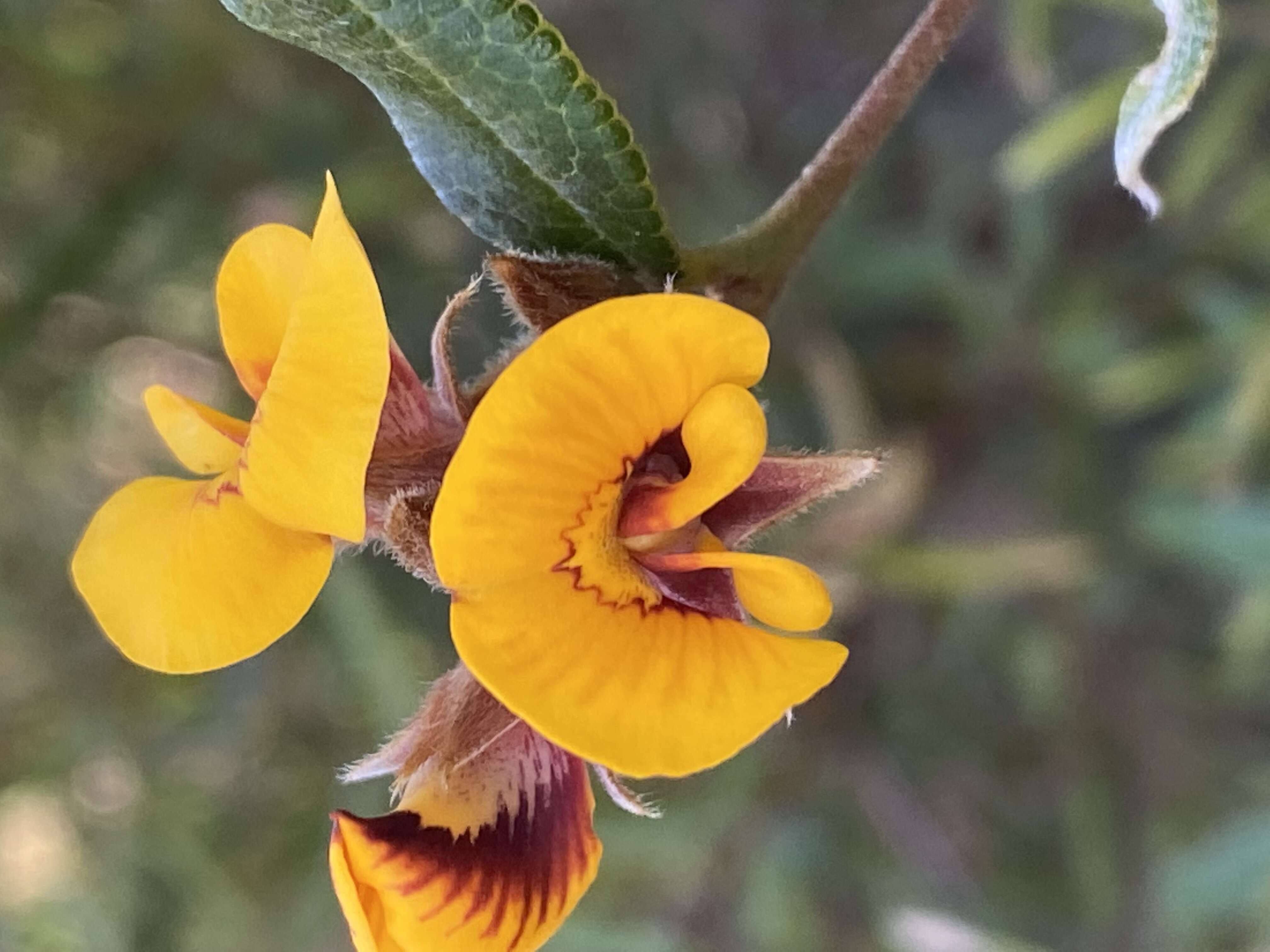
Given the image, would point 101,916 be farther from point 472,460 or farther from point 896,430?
point 472,460

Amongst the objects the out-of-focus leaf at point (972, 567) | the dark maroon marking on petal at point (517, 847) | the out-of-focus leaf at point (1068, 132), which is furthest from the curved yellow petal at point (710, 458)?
the out-of-focus leaf at point (972, 567)

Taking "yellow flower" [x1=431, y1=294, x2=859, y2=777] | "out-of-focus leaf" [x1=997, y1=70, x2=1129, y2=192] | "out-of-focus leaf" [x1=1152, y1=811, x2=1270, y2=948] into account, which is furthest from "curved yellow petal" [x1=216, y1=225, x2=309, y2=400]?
"out-of-focus leaf" [x1=1152, y1=811, x2=1270, y2=948]

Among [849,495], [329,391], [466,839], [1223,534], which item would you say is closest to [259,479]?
[329,391]

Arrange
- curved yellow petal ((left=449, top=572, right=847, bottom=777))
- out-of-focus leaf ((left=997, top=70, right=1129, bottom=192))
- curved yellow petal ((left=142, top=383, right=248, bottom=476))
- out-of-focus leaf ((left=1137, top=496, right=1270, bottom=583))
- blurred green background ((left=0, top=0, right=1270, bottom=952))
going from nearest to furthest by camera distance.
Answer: curved yellow petal ((left=449, top=572, right=847, bottom=777)) < curved yellow petal ((left=142, top=383, right=248, bottom=476)) < out-of-focus leaf ((left=997, top=70, right=1129, bottom=192)) < out-of-focus leaf ((left=1137, top=496, right=1270, bottom=583)) < blurred green background ((left=0, top=0, right=1270, bottom=952))

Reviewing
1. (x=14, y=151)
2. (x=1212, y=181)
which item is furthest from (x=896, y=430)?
(x=14, y=151)

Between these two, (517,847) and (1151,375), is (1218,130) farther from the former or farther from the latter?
(517,847)

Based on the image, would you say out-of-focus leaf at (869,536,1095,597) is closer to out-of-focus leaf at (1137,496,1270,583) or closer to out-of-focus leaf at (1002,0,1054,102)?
out-of-focus leaf at (1137,496,1270,583)
